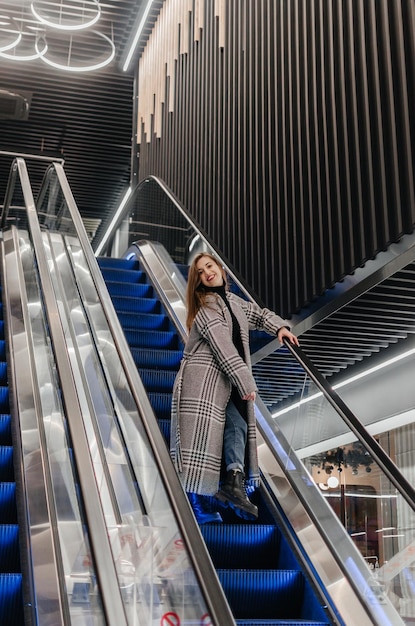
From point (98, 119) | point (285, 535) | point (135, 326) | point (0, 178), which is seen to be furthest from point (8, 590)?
point (0, 178)

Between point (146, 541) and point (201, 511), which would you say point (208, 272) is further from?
point (146, 541)

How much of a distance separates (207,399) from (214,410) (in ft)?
0.22

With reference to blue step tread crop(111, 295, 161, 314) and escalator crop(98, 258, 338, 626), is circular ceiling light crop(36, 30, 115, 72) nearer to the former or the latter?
blue step tread crop(111, 295, 161, 314)

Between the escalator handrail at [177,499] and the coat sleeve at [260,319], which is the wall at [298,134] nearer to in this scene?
the coat sleeve at [260,319]

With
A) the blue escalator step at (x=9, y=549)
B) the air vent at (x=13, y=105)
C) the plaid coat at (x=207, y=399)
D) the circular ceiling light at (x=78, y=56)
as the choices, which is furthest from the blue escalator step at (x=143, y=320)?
the air vent at (x=13, y=105)

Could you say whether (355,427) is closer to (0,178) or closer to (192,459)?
(192,459)

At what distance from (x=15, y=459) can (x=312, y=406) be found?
1699 mm

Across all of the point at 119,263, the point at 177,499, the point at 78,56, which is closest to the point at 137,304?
the point at 119,263

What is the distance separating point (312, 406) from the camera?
13.0 ft

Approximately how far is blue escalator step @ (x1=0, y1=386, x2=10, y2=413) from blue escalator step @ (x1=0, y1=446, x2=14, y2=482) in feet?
2.20

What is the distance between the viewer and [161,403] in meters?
5.15

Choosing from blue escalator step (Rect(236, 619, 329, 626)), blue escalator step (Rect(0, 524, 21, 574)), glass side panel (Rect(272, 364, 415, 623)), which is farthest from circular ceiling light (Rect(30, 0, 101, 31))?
blue escalator step (Rect(236, 619, 329, 626))

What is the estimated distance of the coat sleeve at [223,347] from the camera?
149 inches

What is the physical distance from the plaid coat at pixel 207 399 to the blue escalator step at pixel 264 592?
0.44 metres
